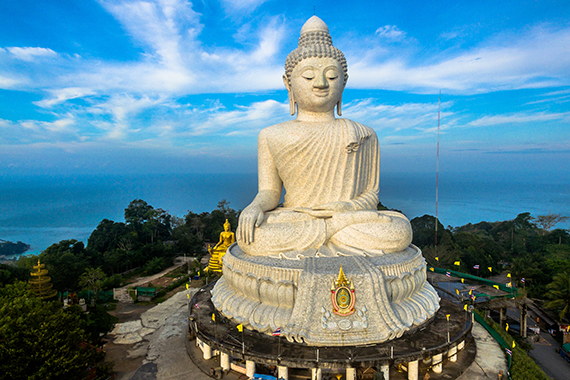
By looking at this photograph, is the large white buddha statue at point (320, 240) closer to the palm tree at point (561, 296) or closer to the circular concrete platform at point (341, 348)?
the circular concrete platform at point (341, 348)

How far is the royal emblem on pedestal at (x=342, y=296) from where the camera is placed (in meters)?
7.03

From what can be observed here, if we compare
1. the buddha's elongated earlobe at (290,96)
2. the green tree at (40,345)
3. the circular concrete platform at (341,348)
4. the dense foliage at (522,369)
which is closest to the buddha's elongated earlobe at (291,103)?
the buddha's elongated earlobe at (290,96)

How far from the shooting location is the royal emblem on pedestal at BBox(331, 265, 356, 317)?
7.03m

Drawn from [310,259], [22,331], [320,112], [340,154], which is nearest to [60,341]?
[22,331]

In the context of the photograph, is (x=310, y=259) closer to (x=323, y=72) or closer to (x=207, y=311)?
(x=207, y=311)

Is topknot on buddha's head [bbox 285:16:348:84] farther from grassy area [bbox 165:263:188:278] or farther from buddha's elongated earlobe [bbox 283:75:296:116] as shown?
grassy area [bbox 165:263:188:278]

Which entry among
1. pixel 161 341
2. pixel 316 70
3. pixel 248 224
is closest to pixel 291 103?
pixel 316 70

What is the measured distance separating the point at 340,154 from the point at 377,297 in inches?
172

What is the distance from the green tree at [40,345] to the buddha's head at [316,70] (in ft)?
27.6

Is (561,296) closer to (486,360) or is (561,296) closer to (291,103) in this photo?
(486,360)

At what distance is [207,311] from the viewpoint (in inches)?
365

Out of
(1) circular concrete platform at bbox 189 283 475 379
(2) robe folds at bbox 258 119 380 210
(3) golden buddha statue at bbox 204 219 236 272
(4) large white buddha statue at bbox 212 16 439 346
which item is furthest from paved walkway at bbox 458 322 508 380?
(3) golden buddha statue at bbox 204 219 236 272

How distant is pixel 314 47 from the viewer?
396 inches

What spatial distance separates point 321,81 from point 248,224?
4.71 meters
